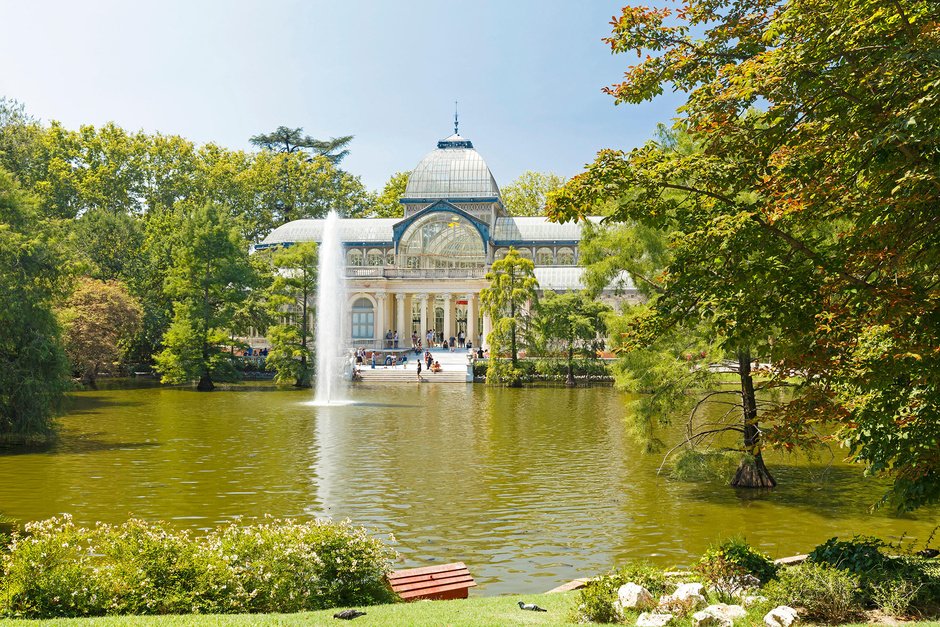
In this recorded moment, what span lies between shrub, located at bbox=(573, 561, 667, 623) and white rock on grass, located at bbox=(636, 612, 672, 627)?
27 cm

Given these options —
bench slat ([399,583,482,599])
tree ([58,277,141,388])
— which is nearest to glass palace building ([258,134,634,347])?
tree ([58,277,141,388])

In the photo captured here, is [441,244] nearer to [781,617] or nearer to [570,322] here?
[570,322]

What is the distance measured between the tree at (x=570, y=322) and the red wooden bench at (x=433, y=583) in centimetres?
3574

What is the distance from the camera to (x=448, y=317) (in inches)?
2480

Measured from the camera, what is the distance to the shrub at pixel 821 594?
7.68 meters

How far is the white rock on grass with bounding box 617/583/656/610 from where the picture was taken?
798 centimetres

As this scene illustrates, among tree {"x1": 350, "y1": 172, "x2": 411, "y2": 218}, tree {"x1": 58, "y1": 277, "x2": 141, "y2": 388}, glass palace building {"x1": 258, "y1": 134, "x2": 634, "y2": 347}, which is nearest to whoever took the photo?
tree {"x1": 58, "y1": 277, "x2": 141, "y2": 388}

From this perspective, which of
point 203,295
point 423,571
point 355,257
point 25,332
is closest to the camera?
point 423,571

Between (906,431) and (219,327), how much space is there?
41.4 m

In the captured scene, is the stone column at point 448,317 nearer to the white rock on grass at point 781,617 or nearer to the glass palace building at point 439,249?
the glass palace building at point 439,249

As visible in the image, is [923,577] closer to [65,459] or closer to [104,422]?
[65,459]

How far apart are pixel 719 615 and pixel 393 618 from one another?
2998mm

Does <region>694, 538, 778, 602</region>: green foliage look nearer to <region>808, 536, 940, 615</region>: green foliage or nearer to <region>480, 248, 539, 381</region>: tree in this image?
<region>808, 536, 940, 615</region>: green foliage

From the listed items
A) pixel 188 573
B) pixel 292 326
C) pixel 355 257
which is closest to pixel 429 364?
pixel 292 326
